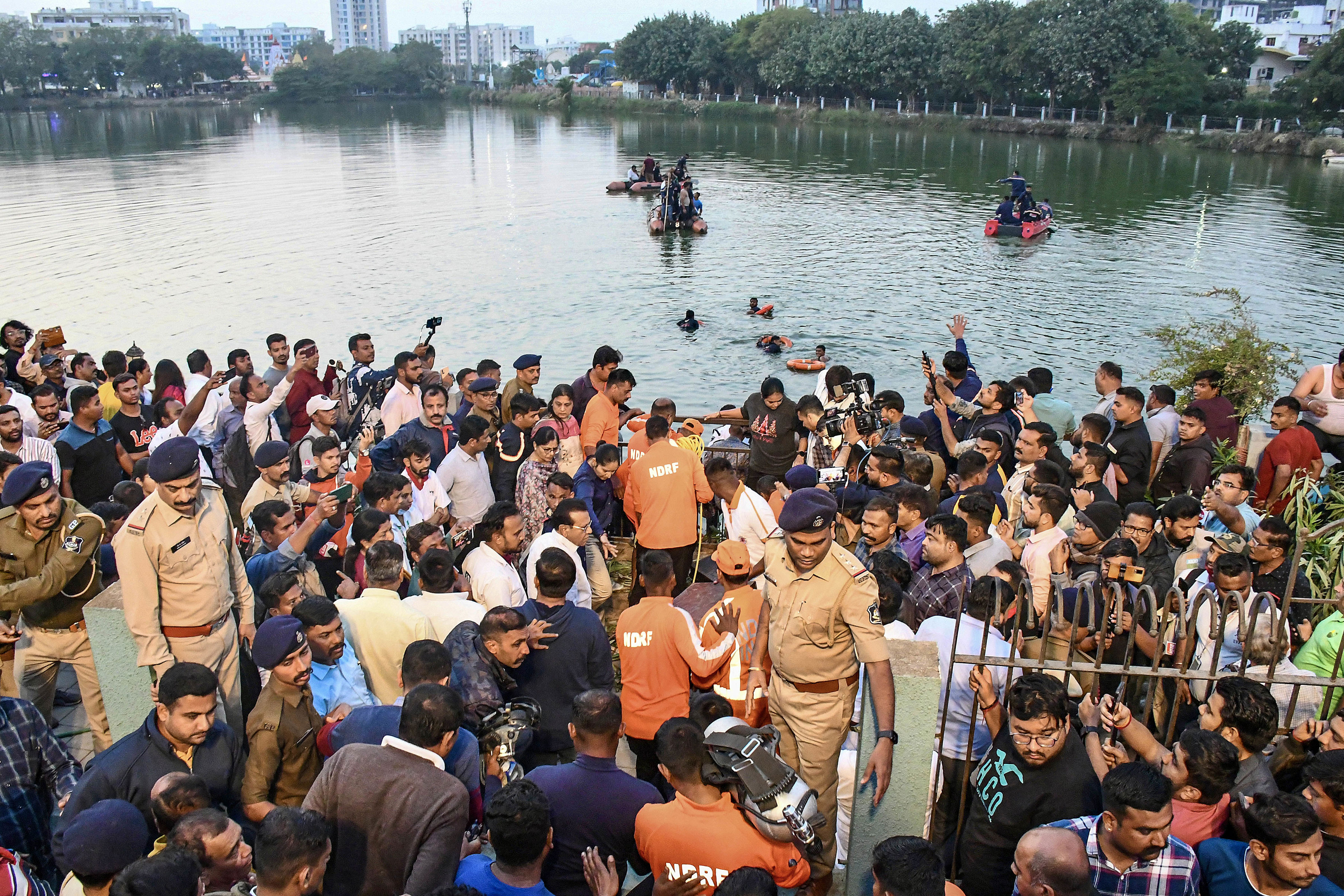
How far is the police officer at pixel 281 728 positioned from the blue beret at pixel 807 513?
2202 mm

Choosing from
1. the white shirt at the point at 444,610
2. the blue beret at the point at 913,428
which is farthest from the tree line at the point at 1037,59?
the white shirt at the point at 444,610

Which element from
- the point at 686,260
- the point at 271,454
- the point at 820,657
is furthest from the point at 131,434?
the point at 686,260

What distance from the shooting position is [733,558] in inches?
197

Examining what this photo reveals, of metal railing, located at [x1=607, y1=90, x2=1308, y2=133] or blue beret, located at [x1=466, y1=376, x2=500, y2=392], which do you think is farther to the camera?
metal railing, located at [x1=607, y1=90, x2=1308, y2=133]

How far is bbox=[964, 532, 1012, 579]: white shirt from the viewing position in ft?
18.9

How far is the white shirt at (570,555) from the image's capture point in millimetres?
5633

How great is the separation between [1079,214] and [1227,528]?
26.5 meters

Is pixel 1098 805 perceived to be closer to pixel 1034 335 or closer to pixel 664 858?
pixel 664 858

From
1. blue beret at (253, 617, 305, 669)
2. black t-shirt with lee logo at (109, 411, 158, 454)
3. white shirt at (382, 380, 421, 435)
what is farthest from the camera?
white shirt at (382, 380, 421, 435)

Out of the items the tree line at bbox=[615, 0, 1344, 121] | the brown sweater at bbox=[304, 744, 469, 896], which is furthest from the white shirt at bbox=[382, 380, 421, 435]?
the tree line at bbox=[615, 0, 1344, 121]

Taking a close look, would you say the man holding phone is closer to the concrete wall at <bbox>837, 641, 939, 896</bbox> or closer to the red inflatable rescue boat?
the concrete wall at <bbox>837, 641, 939, 896</bbox>

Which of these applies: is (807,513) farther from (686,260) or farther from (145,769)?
(686,260)

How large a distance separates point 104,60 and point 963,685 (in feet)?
431

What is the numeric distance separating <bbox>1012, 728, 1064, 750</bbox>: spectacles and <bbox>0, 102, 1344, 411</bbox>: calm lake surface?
37.6ft
